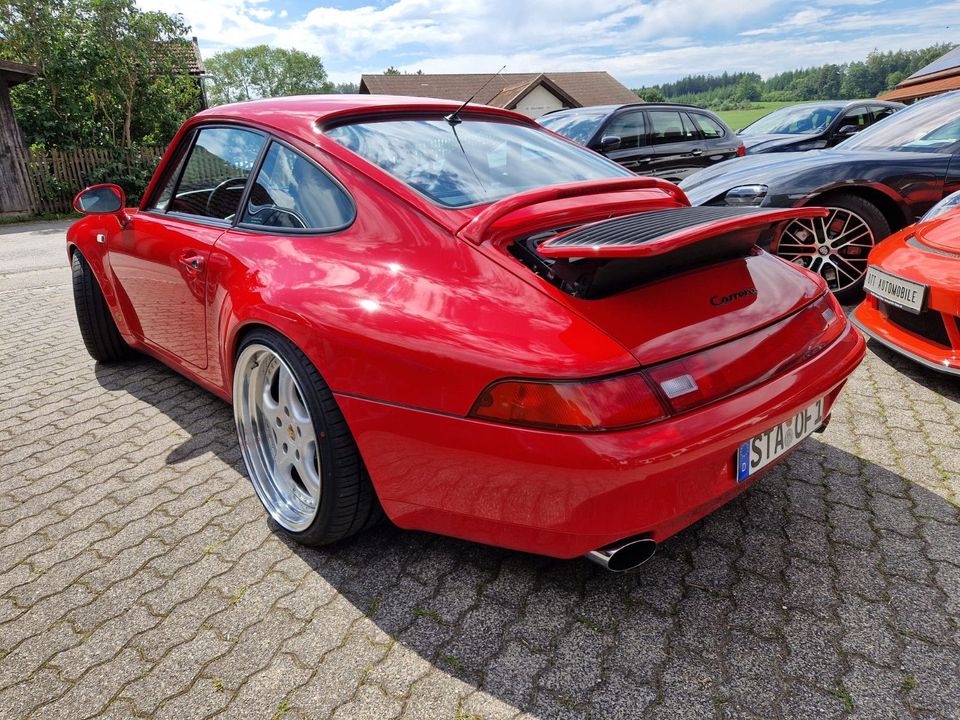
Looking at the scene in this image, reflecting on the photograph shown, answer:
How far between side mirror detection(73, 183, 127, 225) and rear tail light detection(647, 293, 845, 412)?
2781 mm

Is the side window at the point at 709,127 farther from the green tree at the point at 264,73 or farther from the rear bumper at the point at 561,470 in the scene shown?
the green tree at the point at 264,73

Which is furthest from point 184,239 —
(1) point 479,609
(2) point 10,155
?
(2) point 10,155

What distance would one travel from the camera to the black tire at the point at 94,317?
3.68 metres

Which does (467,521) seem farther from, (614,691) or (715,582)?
(715,582)

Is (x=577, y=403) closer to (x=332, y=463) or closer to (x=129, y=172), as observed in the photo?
(x=332, y=463)

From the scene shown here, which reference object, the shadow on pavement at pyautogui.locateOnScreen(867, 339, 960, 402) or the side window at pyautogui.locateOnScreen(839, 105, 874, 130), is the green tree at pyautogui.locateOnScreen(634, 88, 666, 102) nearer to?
the side window at pyautogui.locateOnScreen(839, 105, 874, 130)

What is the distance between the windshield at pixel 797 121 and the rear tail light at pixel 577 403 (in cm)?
996

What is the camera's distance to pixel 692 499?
160 cm

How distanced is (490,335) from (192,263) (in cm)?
150

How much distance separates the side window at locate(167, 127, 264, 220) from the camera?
2482mm

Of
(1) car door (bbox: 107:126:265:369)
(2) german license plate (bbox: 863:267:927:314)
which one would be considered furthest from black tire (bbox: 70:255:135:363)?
(2) german license plate (bbox: 863:267:927:314)

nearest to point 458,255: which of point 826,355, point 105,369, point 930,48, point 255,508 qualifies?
point 826,355

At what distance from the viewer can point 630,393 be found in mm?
1490

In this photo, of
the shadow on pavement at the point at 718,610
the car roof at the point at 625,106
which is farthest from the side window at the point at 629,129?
the shadow on pavement at the point at 718,610
